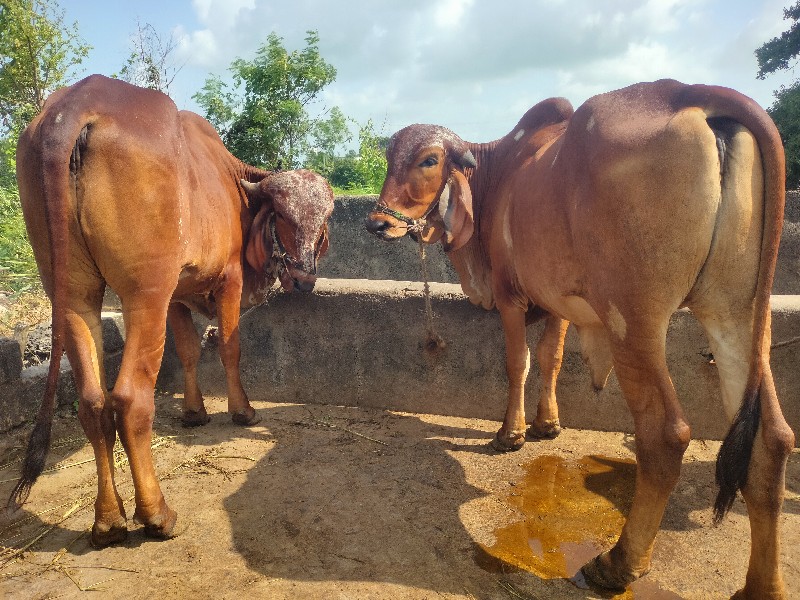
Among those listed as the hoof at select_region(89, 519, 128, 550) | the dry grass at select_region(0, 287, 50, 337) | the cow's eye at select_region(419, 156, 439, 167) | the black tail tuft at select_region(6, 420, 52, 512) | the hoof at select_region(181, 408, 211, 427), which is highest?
the cow's eye at select_region(419, 156, 439, 167)

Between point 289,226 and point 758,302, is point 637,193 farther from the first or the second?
point 289,226

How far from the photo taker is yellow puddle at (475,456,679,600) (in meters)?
2.69

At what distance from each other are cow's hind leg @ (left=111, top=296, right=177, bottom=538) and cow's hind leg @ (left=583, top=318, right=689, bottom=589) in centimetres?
211

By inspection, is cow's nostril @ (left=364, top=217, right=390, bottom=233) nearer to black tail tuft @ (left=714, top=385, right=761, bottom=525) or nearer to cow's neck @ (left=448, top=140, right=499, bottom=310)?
cow's neck @ (left=448, top=140, right=499, bottom=310)

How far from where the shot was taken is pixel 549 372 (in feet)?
13.6

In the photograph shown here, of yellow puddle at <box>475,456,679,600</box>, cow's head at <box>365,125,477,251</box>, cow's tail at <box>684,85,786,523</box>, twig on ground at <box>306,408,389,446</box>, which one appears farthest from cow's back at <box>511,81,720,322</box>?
twig on ground at <box>306,408,389,446</box>

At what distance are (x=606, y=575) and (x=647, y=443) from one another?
604 mm

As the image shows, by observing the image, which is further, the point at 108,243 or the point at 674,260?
the point at 108,243

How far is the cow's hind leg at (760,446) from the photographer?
7.28ft

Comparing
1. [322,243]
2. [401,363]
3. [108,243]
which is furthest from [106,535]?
[322,243]

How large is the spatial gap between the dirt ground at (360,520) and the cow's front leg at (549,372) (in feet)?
0.40

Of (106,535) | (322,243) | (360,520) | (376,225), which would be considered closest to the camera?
(106,535)

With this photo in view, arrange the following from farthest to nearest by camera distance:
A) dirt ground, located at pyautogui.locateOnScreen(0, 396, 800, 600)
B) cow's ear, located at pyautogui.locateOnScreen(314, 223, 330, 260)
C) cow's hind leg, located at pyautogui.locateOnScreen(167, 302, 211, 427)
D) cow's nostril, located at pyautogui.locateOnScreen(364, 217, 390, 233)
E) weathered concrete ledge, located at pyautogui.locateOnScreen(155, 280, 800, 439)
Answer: cow's ear, located at pyautogui.locateOnScreen(314, 223, 330, 260) → cow's hind leg, located at pyautogui.locateOnScreen(167, 302, 211, 427) → weathered concrete ledge, located at pyautogui.locateOnScreen(155, 280, 800, 439) → cow's nostril, located at pyautogui.locateOnScreen(364, 217, 390, 233) → dirt ground, located at pyautogui.locateOnScreen(0, 396, 800, 600)

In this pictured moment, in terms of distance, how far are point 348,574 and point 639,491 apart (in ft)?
4.33
